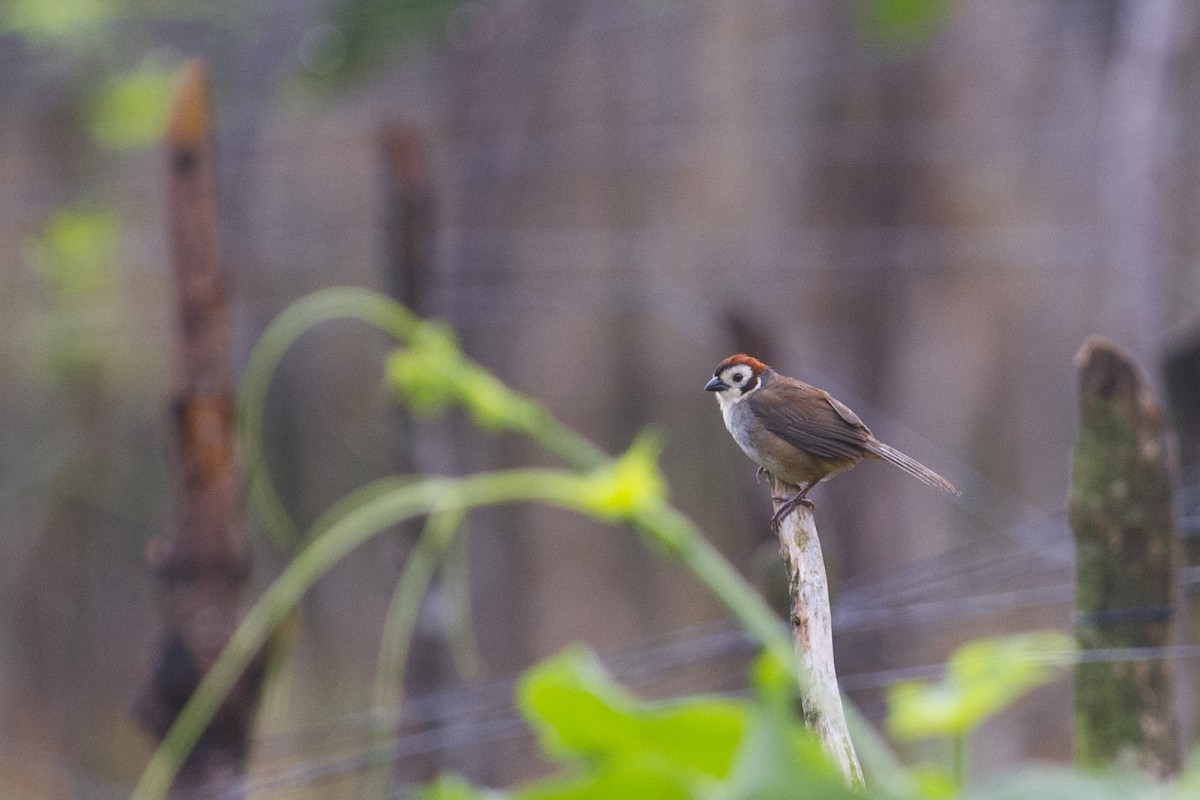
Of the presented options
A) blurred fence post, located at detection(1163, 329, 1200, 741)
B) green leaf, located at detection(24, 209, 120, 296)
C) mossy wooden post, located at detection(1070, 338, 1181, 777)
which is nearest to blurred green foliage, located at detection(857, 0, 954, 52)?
blurred fence post, located at detection(1163, 329, 1200, 741)

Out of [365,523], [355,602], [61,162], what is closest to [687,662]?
[365,523]

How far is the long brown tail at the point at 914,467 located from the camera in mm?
1063

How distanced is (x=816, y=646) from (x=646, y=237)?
4.61m

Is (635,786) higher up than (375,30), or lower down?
lower down

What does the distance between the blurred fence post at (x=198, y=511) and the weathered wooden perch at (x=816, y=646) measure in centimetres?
167

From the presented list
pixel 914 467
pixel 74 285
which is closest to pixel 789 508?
pixel 914 467

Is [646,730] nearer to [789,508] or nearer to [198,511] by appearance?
[789,508]

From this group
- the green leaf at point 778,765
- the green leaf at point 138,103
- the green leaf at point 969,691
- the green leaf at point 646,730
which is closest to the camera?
the green leaf at point 778,765

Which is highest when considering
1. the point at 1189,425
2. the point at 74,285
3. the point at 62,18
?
the point at 62,18

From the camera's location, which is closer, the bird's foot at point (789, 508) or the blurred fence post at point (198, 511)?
the bird's foot at point (789, 508)

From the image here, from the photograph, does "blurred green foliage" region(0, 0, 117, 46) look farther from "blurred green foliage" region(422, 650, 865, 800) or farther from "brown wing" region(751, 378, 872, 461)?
"blurred green foliage" region(422, 650, 865, 800)

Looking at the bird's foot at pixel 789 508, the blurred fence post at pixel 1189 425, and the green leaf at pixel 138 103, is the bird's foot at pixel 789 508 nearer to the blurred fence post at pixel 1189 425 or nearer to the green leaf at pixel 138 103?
the blurred fence post at pixel 1189 425

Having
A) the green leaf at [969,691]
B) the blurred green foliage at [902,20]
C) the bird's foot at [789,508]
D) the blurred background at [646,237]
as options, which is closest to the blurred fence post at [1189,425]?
the green leaf at [969,691]

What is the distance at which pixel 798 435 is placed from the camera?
122 centimetres
